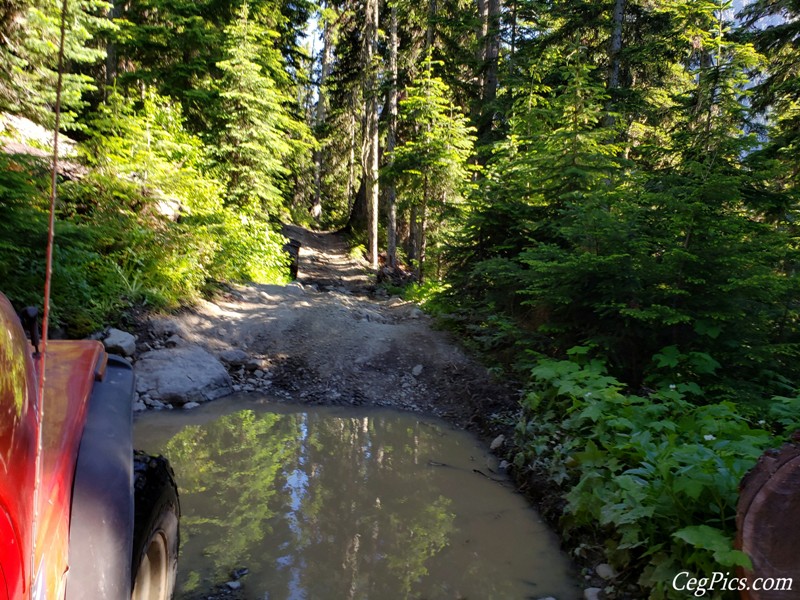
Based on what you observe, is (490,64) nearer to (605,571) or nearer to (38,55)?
(38,55)

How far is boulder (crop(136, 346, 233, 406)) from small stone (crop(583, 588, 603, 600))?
537cm

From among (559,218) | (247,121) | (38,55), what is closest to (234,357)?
(559,218)

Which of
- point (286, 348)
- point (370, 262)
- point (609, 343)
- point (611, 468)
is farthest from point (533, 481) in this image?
point (370, 262)

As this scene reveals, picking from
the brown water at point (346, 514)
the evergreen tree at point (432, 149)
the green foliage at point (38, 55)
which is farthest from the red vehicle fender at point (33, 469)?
the evergreen tree at point (432, 149)

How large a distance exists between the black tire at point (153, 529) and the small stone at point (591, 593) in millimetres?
2581

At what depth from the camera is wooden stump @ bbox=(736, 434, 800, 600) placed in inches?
95.3

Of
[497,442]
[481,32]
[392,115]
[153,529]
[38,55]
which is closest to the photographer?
[153,529]

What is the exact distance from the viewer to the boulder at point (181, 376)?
22.0 feet

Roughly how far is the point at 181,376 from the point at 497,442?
173 inches

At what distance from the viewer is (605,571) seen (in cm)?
344

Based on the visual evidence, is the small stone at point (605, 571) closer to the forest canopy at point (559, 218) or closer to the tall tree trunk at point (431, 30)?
the forest canopy at point (559, 218)

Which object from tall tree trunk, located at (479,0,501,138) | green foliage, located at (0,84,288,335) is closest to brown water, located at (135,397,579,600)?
green foliage, located at (0,84,288,335)

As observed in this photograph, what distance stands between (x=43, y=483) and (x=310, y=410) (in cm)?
550

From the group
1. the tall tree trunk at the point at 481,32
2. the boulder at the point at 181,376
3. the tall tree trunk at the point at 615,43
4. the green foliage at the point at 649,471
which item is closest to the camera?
the green foliage at the point at 649,471
